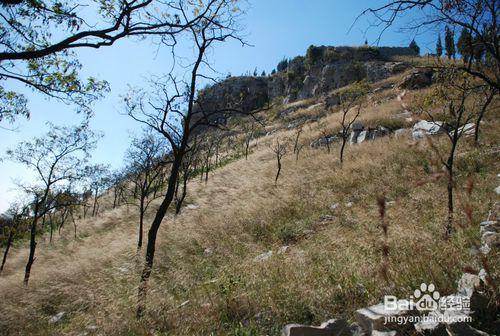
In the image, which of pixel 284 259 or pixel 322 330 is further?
pixel 284 259

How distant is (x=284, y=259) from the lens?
674 centimetres

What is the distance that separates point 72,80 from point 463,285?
7.44 meters

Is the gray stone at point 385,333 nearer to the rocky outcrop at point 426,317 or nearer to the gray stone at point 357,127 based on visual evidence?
the rocky outcrop at point 426,317

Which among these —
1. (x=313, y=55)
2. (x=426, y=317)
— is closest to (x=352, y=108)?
(x=313, y=55)

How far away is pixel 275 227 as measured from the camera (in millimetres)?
12852

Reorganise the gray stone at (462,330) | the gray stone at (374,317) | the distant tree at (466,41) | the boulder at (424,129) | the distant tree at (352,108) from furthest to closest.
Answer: the distant tree at (352,108) → the distant tree at (466,41) → the gray stone at (374,317) → the gray stone at (462,330) → the boulder at (424,129)

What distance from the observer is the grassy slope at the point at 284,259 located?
4496 millimetres

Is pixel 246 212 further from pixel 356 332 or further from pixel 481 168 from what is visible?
pixel 356 332

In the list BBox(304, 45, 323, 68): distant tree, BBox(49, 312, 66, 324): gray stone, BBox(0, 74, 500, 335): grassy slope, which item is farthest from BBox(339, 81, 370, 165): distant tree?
BBox(304, 45, 323, 68): distant tree

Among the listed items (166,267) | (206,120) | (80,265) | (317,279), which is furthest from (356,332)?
(80,265)

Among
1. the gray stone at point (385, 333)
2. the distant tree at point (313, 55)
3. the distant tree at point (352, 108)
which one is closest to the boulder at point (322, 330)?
the gray stone at point (385, 333)

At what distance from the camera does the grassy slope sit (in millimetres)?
4496

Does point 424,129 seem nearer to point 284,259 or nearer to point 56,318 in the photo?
point 284,259

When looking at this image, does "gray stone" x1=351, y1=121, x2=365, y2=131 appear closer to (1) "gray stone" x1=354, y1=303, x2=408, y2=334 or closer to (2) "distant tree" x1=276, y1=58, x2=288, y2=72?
(1) "gray stone" x1=354, y1=303, x2=408, y2=334
